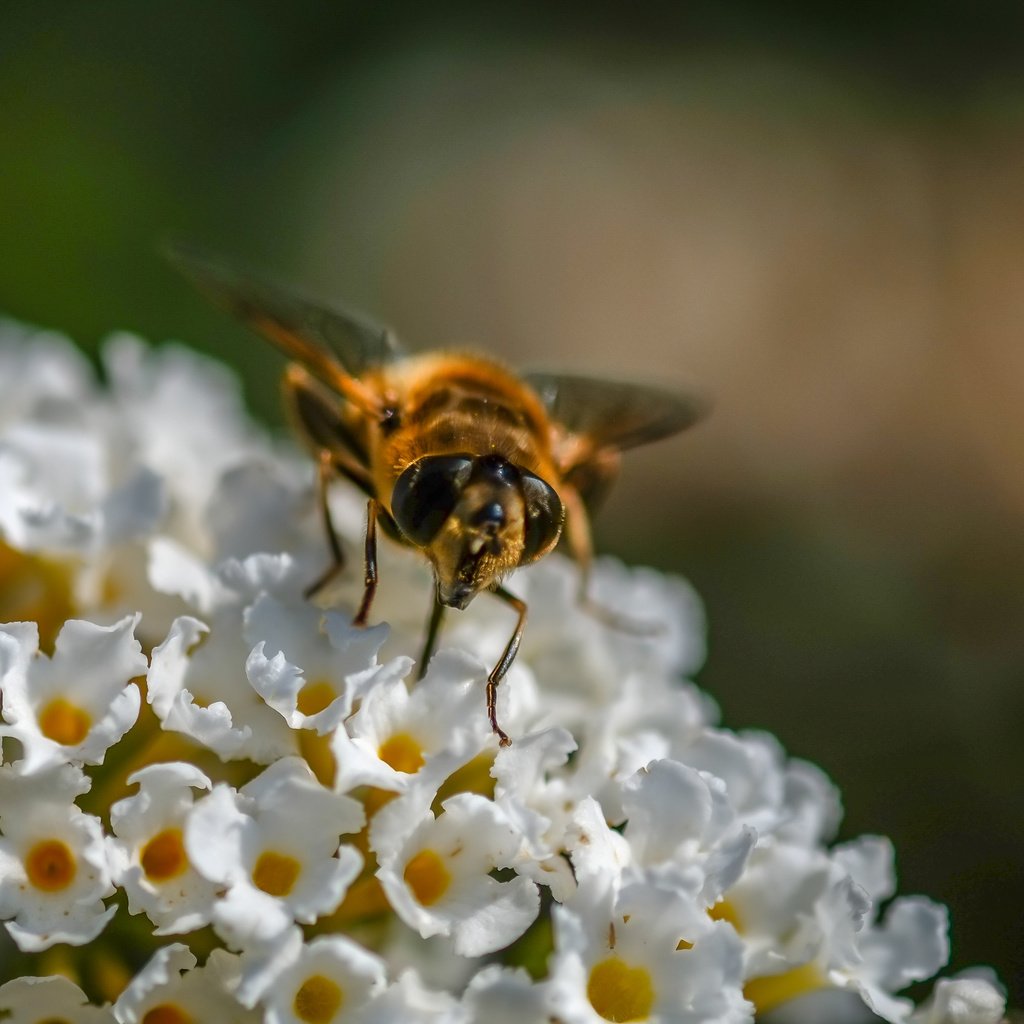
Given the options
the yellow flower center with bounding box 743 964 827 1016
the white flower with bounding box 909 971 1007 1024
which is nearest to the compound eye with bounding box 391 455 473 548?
the yellow flower center with bounding box 743 964 827 1016

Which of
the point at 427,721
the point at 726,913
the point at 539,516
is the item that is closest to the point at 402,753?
the point at 427,721

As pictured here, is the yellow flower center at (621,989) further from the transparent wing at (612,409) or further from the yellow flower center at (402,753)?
the transparent wing at (612,409)

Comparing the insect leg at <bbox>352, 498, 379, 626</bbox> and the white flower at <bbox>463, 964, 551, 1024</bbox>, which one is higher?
the insect leg at <bbox>352, 498, 379, 626</bbox>

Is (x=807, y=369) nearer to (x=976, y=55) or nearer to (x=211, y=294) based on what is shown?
(x=976, y=55)

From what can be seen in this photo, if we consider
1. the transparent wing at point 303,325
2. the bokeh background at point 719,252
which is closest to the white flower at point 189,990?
the transparent wing at point 303,325

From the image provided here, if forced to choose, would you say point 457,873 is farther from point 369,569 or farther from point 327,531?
point 327,531

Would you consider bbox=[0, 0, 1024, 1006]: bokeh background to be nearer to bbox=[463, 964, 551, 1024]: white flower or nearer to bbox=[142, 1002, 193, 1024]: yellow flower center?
bbox=[463, 964, 551, 1024]: white flower
